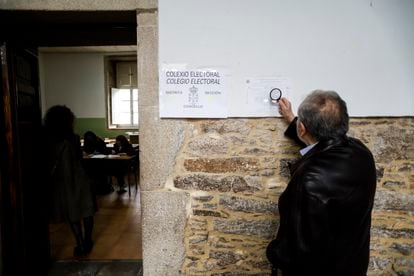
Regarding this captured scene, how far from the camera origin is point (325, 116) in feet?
4.77

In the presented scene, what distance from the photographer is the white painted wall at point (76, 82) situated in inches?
346

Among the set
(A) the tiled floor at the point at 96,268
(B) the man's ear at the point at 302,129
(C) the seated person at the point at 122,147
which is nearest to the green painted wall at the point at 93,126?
(C) the seated person at the point at 122,147

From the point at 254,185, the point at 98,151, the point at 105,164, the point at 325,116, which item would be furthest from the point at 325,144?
the point at 98,151

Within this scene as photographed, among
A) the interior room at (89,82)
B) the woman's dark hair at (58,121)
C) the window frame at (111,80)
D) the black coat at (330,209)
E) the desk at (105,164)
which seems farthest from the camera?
the window frame at (111,80)

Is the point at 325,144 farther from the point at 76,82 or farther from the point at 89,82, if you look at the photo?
the point at 76,82

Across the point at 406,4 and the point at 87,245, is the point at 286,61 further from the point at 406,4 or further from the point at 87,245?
the point at 87,245

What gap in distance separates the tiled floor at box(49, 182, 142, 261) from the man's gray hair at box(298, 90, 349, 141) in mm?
2557

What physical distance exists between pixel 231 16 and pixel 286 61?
0.48 m

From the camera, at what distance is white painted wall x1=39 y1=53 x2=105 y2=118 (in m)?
8.78

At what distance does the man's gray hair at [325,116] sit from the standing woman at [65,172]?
240cm

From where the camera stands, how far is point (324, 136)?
1.46 metres

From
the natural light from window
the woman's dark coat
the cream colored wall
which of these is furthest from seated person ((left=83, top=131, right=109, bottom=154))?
the cream colored wall

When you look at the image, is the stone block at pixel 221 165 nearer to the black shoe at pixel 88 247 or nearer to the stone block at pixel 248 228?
the stone block at pixel 248 228

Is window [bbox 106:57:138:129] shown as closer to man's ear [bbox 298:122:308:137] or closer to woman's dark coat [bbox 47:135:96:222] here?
woman's dark coat [bbox 47:135:96:222]
